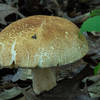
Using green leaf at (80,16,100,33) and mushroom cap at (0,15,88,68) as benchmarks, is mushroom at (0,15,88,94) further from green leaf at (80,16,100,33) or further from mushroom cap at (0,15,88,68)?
green leaf at (80,16,100,33)

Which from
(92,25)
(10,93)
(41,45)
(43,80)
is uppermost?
(92,25)

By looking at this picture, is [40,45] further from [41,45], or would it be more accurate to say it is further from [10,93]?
[10,93]

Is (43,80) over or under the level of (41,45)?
under

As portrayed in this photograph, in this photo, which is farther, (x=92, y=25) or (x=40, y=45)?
(x=40, y=45)

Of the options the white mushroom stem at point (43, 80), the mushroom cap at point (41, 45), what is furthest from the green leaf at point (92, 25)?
the white mushroom stem at point (43, 80)

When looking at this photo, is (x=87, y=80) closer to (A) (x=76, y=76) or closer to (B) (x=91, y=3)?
(A) (x=76, y=76)

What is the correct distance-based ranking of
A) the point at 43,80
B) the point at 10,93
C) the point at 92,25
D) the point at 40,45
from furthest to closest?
the point at 10,93 → the point at 43,80 → the point at 40,45 → the point at 92,25

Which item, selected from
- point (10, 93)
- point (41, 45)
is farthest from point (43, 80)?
point (41, 45)

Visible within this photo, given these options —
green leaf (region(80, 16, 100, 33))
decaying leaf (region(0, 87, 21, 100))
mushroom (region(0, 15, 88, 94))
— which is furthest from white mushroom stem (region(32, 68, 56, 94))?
green leaf (region(80, 16, 100, 33))

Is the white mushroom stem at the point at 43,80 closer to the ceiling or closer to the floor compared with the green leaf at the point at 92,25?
closer to the floor

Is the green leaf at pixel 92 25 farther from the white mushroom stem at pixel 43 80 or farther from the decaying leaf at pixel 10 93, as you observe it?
the decaying leaf at pixel 10 93
